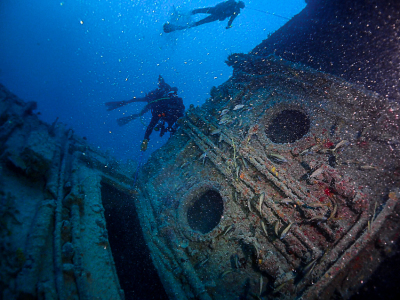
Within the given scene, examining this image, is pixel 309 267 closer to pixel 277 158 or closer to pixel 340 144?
pixel 277 158

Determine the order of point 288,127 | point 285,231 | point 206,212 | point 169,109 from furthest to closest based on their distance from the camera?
point 169,109, point 288,127, point 206,212, point 285,231

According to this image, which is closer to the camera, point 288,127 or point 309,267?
point 309,267

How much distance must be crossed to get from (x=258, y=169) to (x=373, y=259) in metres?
2.80

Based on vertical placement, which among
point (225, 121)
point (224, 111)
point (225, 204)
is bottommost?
point (225, 204)

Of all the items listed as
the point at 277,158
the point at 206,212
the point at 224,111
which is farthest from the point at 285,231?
the point at 224,111

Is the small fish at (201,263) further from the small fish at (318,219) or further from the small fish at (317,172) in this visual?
the small fish at (317,172)

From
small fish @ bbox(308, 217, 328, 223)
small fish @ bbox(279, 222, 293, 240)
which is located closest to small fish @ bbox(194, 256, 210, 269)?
small fish @ bbox(279, 222, 293, 240)

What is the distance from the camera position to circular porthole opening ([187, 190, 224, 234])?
19.1ft

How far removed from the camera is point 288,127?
7.09 meters

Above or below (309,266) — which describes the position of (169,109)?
above

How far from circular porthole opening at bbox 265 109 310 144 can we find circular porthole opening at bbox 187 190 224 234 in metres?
3.21

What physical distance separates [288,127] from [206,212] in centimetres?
446

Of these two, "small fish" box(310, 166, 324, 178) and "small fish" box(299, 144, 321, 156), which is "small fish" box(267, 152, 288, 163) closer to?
"small fish" box(299, 144, 321, 156)

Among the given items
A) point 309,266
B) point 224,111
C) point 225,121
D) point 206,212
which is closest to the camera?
point 309,266
